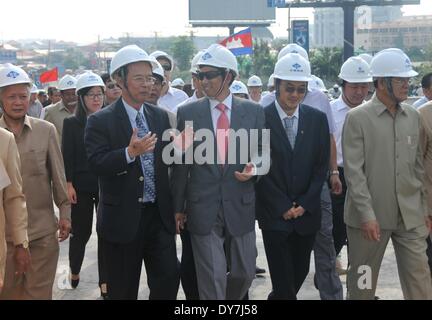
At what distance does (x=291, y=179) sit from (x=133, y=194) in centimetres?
122

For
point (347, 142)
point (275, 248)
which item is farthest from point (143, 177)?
point (347, 142)

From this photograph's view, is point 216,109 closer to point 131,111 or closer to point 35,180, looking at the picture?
point 131,111

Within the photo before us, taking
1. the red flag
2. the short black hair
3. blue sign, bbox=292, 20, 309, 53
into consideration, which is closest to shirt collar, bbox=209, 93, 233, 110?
the short black hair

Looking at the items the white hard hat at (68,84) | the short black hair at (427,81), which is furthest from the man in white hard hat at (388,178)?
the white hard hat at (68,84)

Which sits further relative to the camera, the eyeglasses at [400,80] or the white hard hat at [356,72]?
the white hard hat at [356,72]

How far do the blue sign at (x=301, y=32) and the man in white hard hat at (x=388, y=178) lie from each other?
23.3m

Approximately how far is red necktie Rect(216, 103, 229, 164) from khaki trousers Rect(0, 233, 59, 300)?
1.34 meters

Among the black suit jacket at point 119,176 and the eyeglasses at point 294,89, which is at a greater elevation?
the eyeglasses at point 294,89

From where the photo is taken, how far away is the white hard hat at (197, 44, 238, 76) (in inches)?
210

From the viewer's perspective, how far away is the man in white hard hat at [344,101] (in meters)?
6.87

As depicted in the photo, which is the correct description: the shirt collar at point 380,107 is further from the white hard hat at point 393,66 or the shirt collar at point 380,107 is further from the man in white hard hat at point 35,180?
the man in white hard hat at point 35,180

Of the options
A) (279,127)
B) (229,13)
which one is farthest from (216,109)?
(229,13)

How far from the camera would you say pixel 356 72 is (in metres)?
6.93

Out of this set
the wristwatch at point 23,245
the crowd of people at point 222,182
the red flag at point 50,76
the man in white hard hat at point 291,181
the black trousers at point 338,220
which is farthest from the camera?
the red flag at point 50,76
